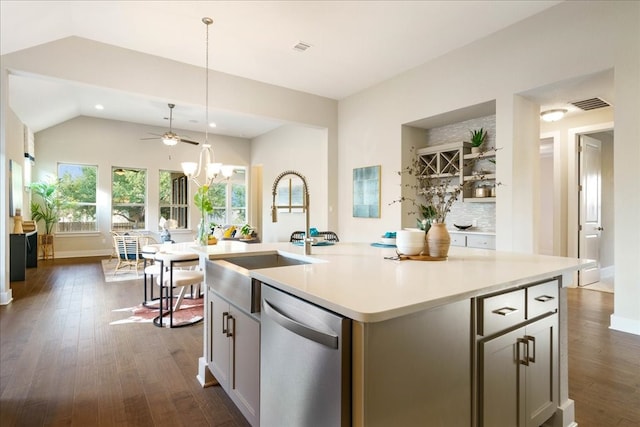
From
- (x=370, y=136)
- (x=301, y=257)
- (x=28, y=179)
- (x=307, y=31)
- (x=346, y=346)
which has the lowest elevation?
(x=346, y=346)

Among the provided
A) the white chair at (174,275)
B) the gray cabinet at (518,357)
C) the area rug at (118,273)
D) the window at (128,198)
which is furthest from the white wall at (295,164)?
the gray cabinet at (518,357)

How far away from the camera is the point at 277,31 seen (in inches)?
165

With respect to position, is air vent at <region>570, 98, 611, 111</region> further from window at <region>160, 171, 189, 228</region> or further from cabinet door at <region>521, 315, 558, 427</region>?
window at <region>160, 171, 189, 228</region>

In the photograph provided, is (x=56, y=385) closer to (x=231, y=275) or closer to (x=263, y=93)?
(x=231, y=275)

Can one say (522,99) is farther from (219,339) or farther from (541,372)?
(219,339)

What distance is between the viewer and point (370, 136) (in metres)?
6.02

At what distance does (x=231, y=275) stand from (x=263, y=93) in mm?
4662

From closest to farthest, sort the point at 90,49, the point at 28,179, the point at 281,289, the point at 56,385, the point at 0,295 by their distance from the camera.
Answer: the point at 281,289 → the point at 56,385 → the point at 0,295 → the point at 90,49 → the point at 28,179

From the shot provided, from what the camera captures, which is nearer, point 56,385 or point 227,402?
point 227,402

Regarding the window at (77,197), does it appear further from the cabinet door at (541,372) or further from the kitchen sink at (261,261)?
the cabinet door at (541,372)

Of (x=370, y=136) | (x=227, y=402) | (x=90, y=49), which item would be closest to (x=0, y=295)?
(x=90, y=49)

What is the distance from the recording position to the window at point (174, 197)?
356 inches

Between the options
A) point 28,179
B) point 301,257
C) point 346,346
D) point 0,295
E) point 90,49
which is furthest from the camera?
point 28,179

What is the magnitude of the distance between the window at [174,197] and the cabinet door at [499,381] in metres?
9.11
